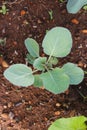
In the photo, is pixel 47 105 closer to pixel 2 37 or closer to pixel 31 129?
pixel 31 129

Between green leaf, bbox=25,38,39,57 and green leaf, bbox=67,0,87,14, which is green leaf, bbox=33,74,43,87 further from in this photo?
green leaf, bbox=67,0,87,14

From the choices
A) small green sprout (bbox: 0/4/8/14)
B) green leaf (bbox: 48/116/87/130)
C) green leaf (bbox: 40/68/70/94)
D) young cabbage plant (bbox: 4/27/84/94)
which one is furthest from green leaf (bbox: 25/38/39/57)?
small green sprout (bbox: 0/4/8/14)

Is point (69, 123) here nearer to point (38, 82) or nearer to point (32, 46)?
point (38, 82)

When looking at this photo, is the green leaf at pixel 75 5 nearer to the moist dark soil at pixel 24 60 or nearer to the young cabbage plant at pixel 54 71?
the young cabbage plant at pixel 54 71

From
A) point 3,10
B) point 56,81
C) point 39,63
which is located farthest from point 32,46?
point 3,10

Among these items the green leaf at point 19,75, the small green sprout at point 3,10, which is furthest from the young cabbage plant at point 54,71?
the small green sprout at point 3,10

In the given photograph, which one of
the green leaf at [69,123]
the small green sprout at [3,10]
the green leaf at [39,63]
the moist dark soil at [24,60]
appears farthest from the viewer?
the small green sprout at [3,10]

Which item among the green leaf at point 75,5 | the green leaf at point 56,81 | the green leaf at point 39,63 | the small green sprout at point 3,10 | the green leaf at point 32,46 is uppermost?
the green leaf at point 75,5
